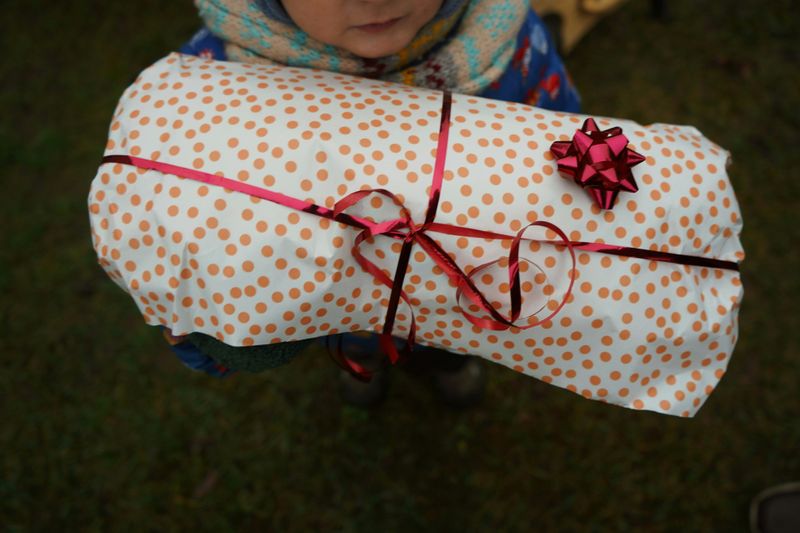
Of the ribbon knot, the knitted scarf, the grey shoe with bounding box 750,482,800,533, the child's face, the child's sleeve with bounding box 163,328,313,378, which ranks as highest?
the child's face

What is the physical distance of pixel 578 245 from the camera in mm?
760

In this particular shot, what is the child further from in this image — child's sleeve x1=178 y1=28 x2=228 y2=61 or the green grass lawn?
the green grass lawn

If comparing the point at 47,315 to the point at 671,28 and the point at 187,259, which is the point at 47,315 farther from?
the point at 671,28

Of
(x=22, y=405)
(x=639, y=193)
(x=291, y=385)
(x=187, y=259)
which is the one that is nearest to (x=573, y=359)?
(x=639, y=193)

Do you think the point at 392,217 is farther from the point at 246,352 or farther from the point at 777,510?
the point at 777,510

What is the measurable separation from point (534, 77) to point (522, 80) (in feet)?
0.15

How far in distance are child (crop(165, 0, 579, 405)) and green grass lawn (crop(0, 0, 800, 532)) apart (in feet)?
1.74

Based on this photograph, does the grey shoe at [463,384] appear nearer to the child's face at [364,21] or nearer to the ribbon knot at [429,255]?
the ribbon knot at [429,255]

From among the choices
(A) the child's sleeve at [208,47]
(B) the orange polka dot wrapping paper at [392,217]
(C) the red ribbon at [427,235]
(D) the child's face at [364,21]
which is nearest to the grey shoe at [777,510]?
(B) the orange polka dot wrapping paper at [392,217]

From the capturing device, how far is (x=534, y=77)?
1.10 m

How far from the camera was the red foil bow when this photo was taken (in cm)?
73

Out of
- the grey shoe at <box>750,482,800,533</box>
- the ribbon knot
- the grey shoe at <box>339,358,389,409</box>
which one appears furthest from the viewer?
the grey shoe at <box>339,358,389,409</box>

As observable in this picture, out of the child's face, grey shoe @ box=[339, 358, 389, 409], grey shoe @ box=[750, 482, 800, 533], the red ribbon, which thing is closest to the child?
the child's face

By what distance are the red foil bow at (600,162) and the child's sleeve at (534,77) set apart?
31 centimetres
